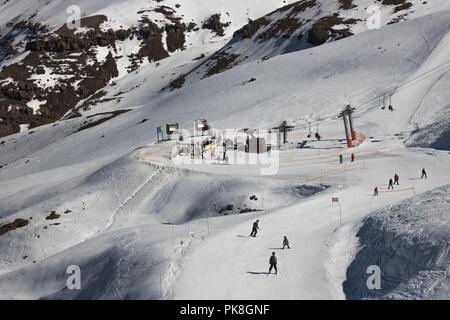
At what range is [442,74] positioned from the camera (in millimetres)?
69000

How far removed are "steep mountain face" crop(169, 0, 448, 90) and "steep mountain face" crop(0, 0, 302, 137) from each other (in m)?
44.1

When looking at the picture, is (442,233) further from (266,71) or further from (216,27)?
(216,27)

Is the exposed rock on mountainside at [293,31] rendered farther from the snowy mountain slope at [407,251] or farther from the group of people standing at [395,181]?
the snowy mountain slope at [407,251]

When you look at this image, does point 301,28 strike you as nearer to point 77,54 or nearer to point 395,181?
point 77,54

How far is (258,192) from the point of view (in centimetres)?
4034

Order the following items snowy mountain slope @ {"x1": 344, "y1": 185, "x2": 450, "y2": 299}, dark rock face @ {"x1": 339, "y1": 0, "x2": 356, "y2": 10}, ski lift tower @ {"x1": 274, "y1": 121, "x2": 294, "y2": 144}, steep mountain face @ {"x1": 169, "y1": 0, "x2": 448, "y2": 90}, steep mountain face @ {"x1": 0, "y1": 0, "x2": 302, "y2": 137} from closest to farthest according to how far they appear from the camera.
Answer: snowy mountain slope @ {"x1": 344, "y1": 185, "x2": 450, "y2": 299}
ski lift tower @ {"x1": 274, "y1": 121, "x2": 294, "y2": 144}
steep mountain face @ {"x1": 169, "y1": 0, "x2": 448, "y2": 90}
dark rock face @ {"x1": 339, "y1": 0, "x2": 356, "y2": 10}
steep mountain face @ {"x1": 0, "y1": 0, "x2": 302, "y2": 137}

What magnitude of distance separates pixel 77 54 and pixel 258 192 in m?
149

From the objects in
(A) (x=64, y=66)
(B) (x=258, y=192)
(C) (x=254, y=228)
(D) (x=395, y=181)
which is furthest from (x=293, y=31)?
(C) (x=254, y=228)

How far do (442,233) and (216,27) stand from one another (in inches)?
7456

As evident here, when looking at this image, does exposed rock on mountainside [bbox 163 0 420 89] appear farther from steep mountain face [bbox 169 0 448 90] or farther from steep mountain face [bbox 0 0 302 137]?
steep mountain face [bbox 0 0 302 137]

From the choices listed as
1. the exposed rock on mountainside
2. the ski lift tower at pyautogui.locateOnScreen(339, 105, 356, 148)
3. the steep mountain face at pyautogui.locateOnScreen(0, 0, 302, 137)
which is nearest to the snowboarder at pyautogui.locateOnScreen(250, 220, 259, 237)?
the ski lift tower at pyautogui.locateOnScreen(339, 105, 356, 148)

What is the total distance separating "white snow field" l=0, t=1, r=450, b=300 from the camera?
2184 centimetres

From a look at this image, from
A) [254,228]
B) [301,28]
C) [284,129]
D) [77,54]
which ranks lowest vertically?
[254,228]

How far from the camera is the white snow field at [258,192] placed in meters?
21.8
